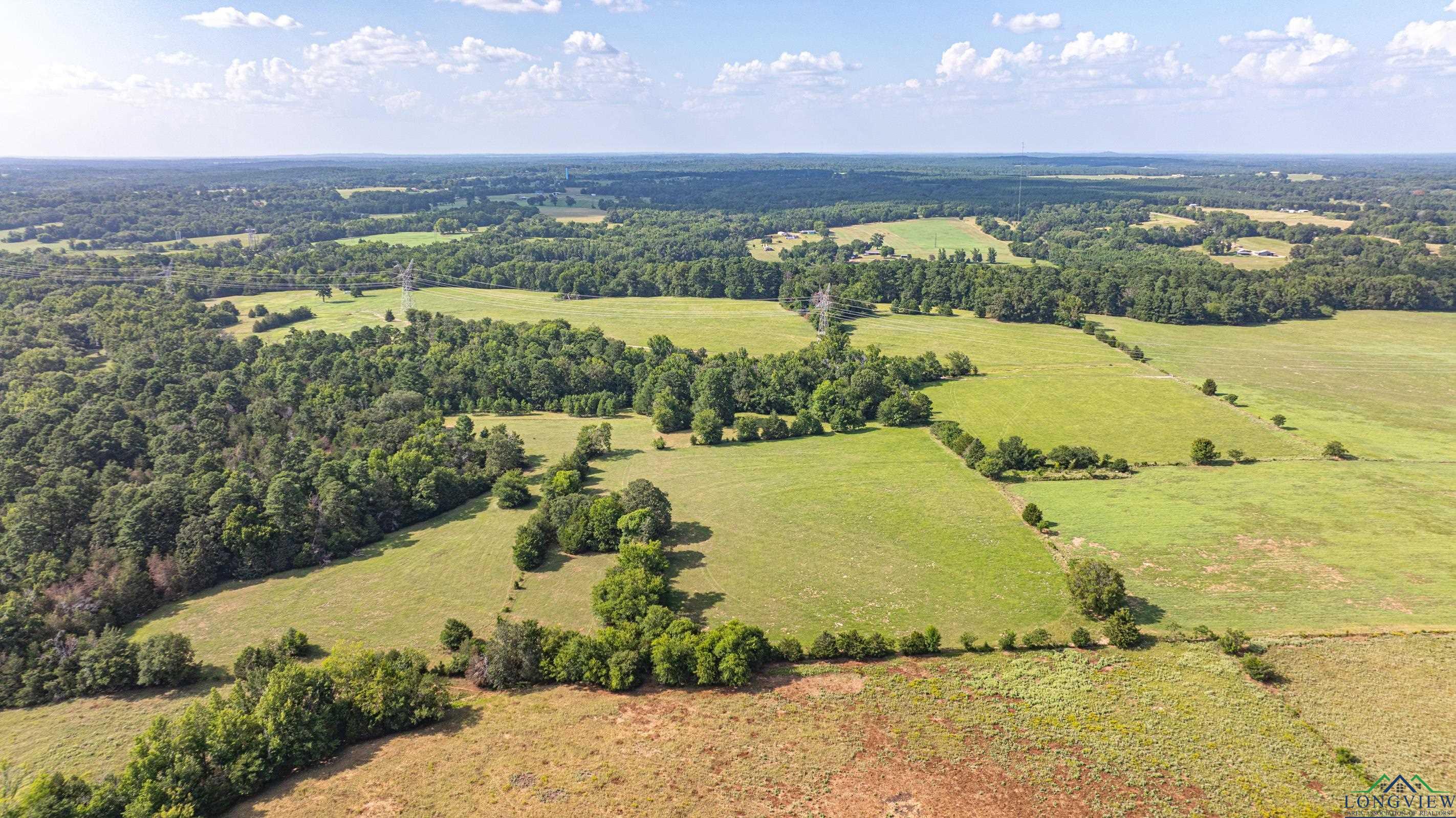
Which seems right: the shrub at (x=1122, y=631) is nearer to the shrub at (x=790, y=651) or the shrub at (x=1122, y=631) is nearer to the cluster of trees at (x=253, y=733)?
the shrub at (x=790, y=651)

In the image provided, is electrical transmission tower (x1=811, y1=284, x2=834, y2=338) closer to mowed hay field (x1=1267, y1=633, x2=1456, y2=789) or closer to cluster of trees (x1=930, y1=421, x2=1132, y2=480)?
cluster of trees (x1=930, y1=421, x2=1132, y2=480)

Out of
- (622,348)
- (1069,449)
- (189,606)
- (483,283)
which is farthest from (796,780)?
(483,283)

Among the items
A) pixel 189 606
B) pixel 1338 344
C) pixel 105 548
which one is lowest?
pixel 189 606

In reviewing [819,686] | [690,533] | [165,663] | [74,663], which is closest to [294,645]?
[165,663]

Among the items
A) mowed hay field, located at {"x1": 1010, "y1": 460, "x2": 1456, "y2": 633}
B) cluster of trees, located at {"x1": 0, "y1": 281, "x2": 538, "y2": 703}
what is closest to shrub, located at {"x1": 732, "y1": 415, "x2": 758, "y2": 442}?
cluster of trees, located at {"x1": 0, "y1": 281, "x2": 538, "y2": 703}

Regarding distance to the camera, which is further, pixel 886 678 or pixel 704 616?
pixel 704 616

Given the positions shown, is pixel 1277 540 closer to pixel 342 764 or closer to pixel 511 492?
pixel 511 492

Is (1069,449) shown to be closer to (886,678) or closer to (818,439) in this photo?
(818,439)
